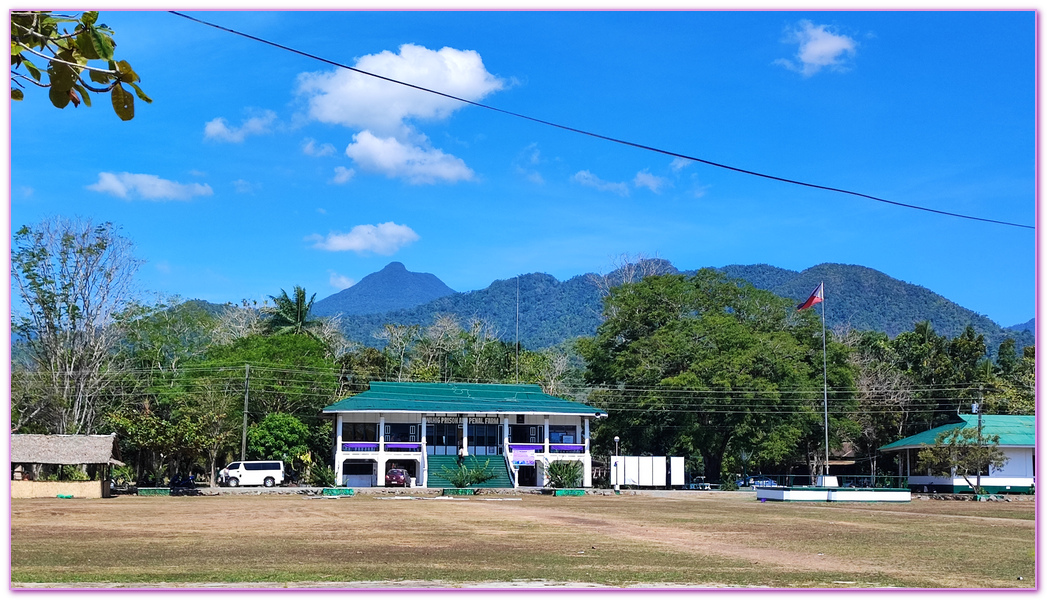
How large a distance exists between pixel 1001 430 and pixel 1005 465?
1.92 meters

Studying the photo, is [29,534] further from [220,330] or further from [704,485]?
[220,330]

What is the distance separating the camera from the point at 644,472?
4506cm

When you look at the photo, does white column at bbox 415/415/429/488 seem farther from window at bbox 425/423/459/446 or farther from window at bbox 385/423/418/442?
window at bbox 425/423/459/446

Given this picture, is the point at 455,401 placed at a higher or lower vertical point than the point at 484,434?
higher

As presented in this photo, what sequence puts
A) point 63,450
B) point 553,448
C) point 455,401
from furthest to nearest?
point 455,401 → point 553,448 → point 63,450

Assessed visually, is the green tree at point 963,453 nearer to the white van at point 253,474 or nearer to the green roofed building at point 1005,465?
the green roofed building at point 1005,465

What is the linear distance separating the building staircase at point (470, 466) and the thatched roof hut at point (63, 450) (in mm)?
15150

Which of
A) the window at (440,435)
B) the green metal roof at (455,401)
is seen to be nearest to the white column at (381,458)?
the green metal roof at (455,401)

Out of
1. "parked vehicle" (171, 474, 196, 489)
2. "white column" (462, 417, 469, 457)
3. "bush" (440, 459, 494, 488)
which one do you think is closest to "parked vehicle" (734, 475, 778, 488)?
"white column" (462, 417, 469, 457)

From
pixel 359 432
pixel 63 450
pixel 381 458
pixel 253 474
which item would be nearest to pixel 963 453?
pixel 381 458

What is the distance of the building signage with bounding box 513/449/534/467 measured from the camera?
48.4 meters

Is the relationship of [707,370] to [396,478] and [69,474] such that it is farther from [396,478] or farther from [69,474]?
[69,474]

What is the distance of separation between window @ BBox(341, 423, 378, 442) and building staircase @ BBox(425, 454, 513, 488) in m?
3.22

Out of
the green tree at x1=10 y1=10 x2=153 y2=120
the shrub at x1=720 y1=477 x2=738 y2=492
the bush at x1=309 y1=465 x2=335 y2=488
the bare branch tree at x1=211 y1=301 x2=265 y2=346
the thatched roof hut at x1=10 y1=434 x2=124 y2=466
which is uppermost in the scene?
the bare branch tree at x1=211 y1=301 x2=265 y2=346
